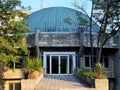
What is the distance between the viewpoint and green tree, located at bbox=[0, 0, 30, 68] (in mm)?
25084

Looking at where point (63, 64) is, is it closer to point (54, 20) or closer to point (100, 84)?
point (54, 20)

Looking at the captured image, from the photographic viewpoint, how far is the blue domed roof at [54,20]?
132 ft

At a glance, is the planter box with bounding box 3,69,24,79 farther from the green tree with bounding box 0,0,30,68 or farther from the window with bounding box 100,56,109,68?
the window with bounding box 100,56,109,68

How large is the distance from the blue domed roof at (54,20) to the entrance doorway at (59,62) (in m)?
3.48

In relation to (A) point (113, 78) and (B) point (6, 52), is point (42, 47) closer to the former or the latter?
(A) point (113, 78)

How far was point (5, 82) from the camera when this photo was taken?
35.2 meters

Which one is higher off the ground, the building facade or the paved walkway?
the building facade

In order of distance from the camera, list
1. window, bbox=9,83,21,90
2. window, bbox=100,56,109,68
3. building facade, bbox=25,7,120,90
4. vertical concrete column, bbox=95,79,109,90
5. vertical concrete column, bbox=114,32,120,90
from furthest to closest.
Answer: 1. window, bbox=100,56,109,68
2. vertical concrete column, bbox=114,32,120,90
3. building facade, bbox=25,7,120,90
4. window, bbox=9,83,21,90
5. vertical concrete column, bbox=95,79,109,90

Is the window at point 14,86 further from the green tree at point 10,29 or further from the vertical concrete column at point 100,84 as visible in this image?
the vertical concrete column at point 100,84

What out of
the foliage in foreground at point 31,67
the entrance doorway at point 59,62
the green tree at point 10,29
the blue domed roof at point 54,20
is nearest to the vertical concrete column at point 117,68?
the entrance doorway at point 59,62

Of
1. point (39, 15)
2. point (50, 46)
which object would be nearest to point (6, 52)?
point (50, 46)

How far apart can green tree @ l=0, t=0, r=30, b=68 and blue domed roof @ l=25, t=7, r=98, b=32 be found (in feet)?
40.8

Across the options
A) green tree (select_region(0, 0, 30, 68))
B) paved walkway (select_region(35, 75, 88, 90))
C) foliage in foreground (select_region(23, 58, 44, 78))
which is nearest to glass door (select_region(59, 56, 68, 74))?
paved walkway (select_region(35, 75, 88, 90))

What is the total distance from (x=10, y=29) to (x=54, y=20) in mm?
16870
